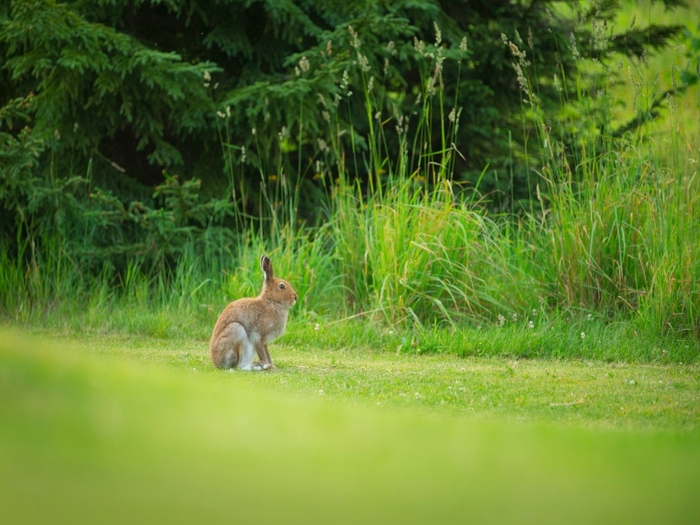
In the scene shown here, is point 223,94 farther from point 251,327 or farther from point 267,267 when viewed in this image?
point 251,327

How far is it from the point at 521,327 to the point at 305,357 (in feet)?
6.60

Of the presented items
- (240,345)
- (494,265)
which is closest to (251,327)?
(240,345)

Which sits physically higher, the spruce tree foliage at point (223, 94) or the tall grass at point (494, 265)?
the spruce tree foliage at point (223, 94)

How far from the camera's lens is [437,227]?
8.83 metres

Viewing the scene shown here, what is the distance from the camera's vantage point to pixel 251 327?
22.4ft

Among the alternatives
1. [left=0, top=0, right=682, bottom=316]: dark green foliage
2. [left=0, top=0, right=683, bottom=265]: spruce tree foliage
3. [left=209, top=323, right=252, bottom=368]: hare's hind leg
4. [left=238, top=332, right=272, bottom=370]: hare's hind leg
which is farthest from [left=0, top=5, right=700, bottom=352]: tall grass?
[left=209, top=323, right=252, bottom=368]: hare's hind leg

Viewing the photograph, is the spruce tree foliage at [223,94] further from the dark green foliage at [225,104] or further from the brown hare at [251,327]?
the brown hare at [251,327]

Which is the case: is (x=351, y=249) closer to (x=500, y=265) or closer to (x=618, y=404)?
(x=500, y=265)

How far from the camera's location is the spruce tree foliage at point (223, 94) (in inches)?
385

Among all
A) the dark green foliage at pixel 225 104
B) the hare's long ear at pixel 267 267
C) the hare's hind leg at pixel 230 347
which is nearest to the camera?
the hare's hind leg at pixel 230 347

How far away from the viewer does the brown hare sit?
6.71 metres

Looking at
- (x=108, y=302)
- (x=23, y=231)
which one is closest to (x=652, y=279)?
(x=108, y=302)

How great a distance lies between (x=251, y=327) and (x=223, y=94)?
185 inches

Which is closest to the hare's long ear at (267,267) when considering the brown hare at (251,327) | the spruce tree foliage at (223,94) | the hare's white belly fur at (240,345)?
the brown hare at (251,327)
